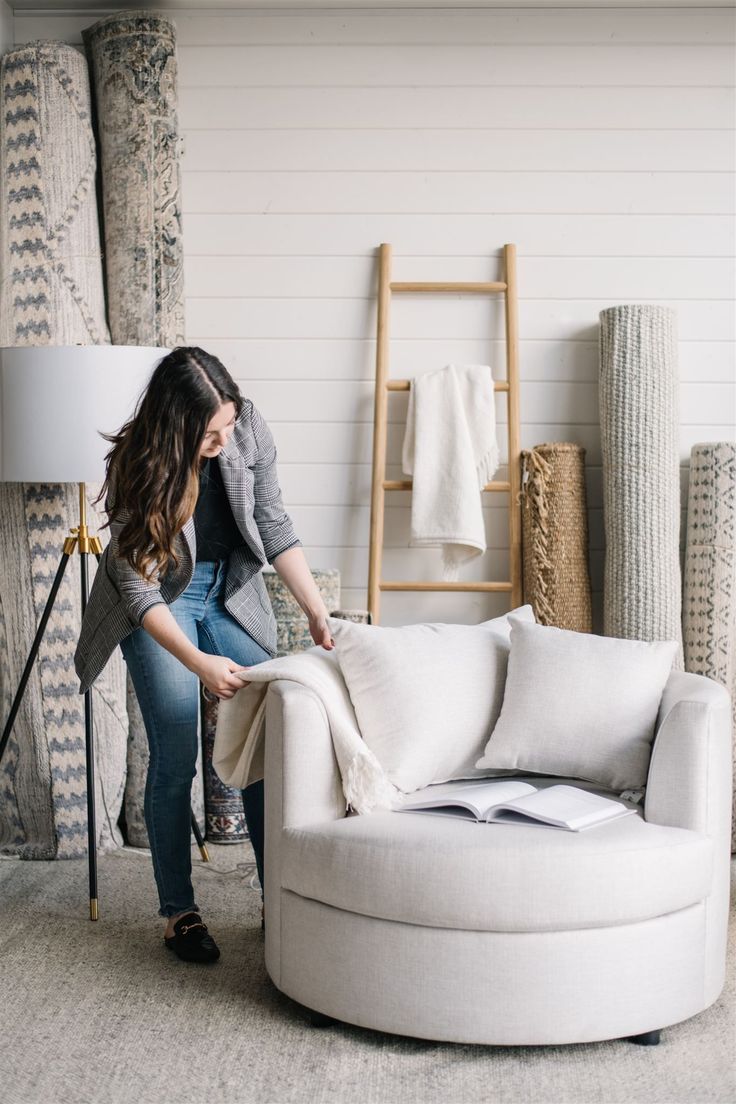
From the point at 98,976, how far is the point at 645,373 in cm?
224

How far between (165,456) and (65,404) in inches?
23.5

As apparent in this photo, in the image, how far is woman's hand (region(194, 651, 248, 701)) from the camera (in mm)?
2346

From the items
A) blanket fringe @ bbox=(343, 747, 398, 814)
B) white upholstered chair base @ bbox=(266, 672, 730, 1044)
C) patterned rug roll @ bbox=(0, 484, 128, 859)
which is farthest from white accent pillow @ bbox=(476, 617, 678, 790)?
patterned rug roll @ bbox=(0, 484, 128, 859)

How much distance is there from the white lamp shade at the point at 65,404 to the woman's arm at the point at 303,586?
52cm

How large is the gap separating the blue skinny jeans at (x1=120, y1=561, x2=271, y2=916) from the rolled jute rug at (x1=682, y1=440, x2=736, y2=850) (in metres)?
1.51

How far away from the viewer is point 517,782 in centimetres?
238

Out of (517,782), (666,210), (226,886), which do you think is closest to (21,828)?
(226,886)

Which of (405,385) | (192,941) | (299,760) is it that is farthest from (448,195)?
(192,941)

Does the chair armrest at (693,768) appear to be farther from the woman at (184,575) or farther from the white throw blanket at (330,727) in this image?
the woman at (184,575)

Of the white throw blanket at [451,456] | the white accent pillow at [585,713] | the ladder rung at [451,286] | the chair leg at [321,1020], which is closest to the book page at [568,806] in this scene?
the white accent pillow at [585,713]

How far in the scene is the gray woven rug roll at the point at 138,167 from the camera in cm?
337

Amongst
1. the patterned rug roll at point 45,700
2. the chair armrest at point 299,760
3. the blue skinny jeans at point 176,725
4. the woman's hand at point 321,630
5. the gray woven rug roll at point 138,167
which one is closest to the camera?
the chair armrest at point 299,760

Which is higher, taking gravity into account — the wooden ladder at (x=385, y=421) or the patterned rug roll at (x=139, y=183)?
the patterned rug roll at (x=139, y=183)

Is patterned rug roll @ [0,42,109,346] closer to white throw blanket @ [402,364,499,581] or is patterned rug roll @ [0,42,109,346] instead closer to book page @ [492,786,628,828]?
white throw blanket @ [402,364,499,581]
